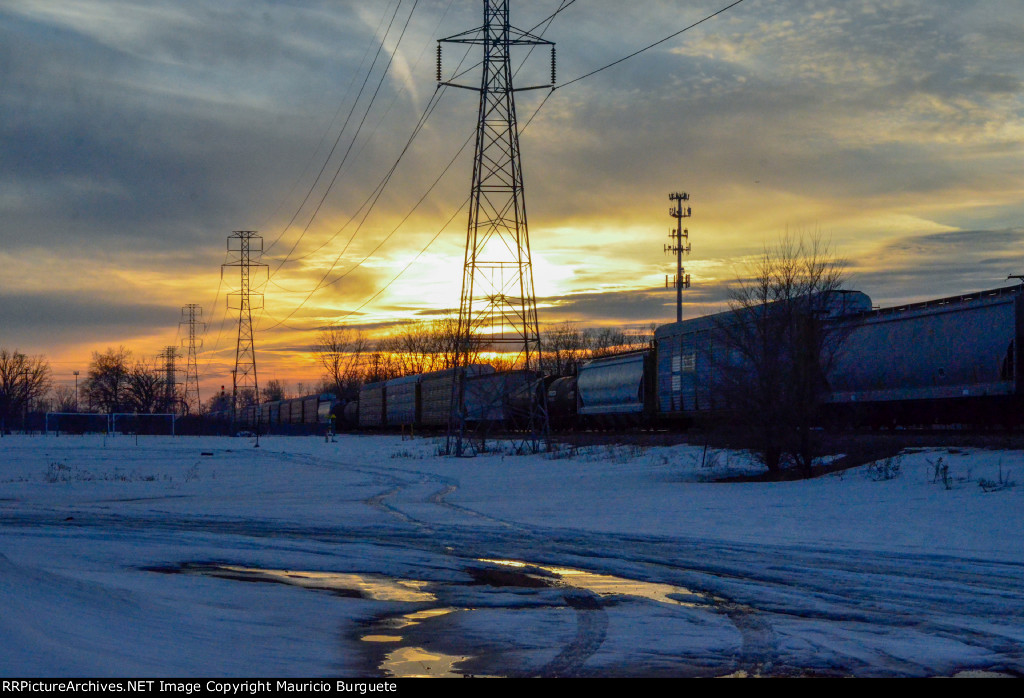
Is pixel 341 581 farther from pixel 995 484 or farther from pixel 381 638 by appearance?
pixel 995 484

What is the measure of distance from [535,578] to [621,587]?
1.04 meters

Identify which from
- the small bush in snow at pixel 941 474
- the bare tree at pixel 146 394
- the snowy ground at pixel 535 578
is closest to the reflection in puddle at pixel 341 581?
the snowy ground at pixel 535 578

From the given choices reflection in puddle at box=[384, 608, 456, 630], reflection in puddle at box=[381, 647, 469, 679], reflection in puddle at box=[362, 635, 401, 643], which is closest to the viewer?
reflection in puddle at box=[381, 647, 469, 679]

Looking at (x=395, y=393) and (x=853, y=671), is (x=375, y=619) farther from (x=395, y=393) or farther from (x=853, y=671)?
(x=395, y=393)

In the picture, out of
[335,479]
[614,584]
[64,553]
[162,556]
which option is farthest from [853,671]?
[335,479]

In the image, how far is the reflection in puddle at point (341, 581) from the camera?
29.7 ft

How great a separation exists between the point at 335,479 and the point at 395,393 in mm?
44779

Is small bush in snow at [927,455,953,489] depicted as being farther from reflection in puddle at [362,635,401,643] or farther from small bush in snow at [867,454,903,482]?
reflection in puddle at [362,635,401,643]

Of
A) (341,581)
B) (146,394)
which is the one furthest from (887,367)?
(146,394)

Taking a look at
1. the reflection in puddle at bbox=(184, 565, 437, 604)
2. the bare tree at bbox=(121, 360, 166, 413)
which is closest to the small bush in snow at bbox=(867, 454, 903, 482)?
the reflection in puddle at bbox=(184, 565, 437, 604)

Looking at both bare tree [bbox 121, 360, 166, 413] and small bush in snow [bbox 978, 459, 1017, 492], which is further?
bare tree [bbox 121, 360, 166, 413]

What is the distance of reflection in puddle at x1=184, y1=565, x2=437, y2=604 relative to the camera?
9039mm

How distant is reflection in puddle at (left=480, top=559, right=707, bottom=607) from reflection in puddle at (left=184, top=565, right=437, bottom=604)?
1.55 m

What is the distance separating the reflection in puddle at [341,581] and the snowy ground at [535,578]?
57 millimetres
